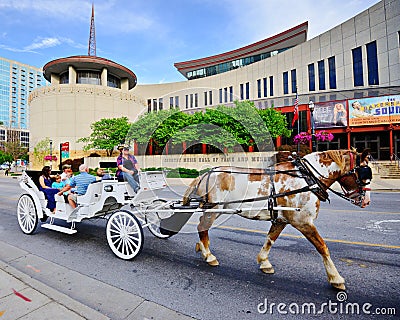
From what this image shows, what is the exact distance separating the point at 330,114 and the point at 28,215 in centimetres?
3299

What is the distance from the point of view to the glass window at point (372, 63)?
32500mm

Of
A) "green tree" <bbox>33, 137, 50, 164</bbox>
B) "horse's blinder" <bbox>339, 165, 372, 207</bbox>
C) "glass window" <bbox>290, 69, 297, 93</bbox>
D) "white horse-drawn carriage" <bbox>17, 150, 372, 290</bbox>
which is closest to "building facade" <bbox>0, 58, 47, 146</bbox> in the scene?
"green tree" <bbox>33, 137, 50, 164</bbox>

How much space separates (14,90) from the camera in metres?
131

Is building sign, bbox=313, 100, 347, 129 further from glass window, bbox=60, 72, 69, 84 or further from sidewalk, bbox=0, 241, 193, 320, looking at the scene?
glass window, bbox=60, 72, 69, 84

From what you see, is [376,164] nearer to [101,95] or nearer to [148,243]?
[148,243]

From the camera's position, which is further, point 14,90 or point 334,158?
point 14,90

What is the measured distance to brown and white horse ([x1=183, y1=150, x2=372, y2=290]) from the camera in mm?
3408

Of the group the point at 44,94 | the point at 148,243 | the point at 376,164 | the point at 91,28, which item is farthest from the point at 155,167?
the point at 91,28

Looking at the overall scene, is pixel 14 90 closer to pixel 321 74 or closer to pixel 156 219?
pixel 321 74

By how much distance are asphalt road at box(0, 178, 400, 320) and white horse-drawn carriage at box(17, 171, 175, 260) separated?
29cm

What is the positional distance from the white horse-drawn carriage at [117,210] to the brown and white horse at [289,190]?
1197 mm

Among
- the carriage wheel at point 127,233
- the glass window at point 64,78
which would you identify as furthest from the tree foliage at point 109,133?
the carriage wheel at point 127,233

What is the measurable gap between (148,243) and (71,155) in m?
47.1

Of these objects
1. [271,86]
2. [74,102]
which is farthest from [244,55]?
[74,102]
